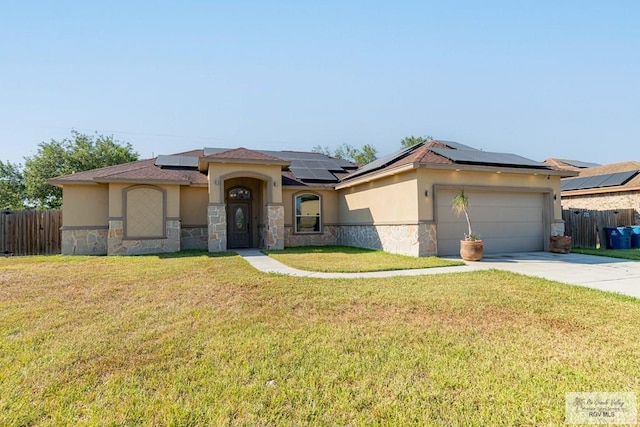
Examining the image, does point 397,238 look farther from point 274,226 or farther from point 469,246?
point 274,226

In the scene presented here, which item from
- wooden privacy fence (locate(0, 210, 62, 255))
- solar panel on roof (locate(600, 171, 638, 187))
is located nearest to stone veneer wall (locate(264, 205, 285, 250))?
wooden privacy fence (locate(0, 210, 62, 255))

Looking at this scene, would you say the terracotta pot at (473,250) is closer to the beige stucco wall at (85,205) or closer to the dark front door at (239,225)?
the dark front door at (239,225)

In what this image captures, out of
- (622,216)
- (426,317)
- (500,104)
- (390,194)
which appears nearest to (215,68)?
(390,194)

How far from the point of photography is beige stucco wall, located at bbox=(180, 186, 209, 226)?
577 inches

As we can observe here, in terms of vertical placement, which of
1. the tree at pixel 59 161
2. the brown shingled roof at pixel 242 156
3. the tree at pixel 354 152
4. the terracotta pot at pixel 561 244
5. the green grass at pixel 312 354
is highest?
the tree at pixel 354 152

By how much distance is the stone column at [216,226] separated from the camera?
1306 cm

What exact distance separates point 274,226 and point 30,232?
422 inches

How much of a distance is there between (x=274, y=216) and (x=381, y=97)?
11495 mm

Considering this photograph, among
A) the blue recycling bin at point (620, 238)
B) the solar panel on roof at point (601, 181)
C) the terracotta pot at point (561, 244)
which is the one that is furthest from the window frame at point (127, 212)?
the solar panel on roof at point (601, 181)

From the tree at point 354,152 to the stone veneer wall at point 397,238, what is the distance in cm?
3223

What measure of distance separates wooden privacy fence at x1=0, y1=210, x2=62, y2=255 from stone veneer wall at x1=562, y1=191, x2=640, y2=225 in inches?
1043

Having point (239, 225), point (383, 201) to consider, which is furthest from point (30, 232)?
point (383, 201)

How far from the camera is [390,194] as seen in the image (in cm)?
1250

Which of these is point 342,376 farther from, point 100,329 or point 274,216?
point 274,216
